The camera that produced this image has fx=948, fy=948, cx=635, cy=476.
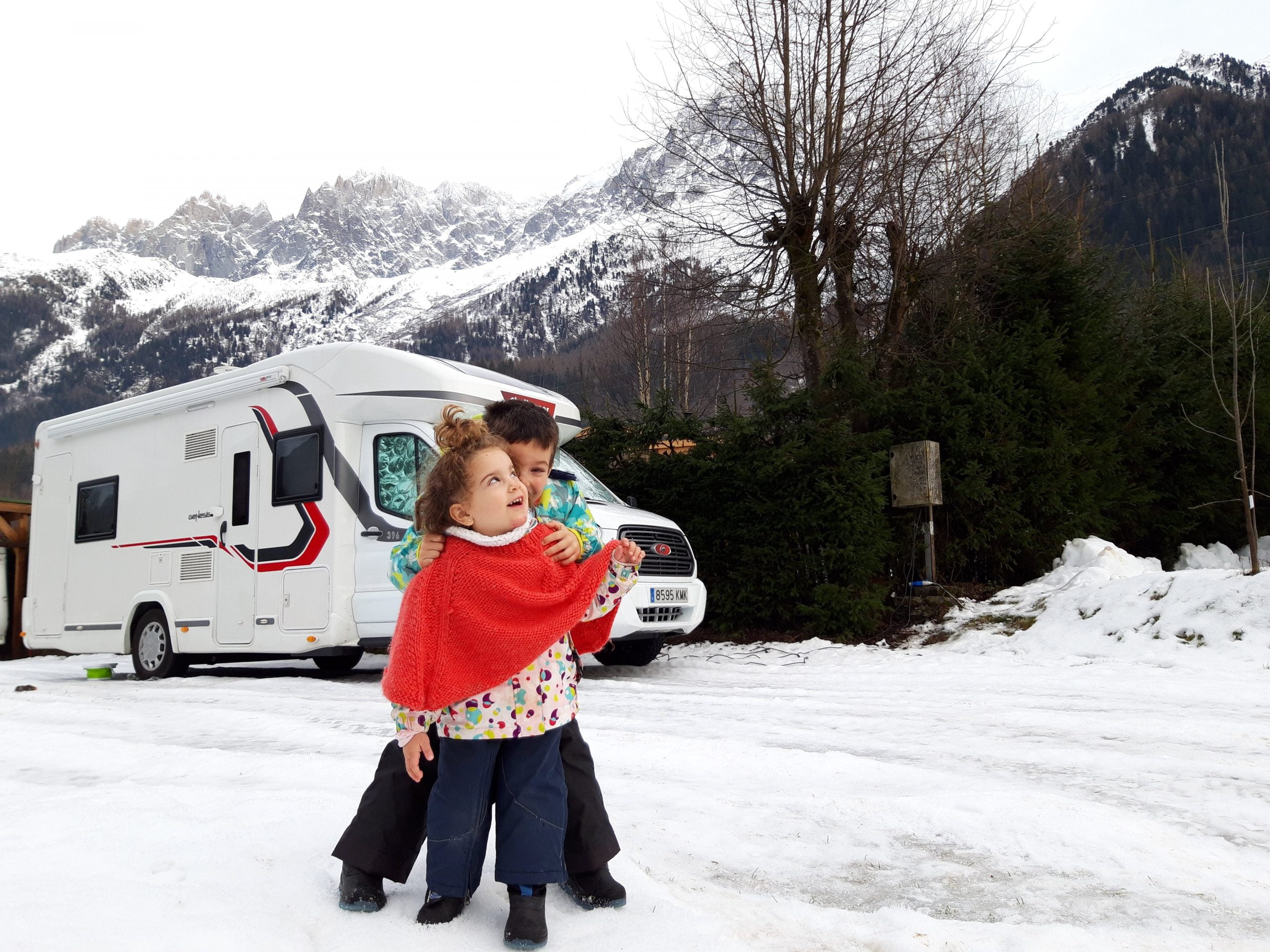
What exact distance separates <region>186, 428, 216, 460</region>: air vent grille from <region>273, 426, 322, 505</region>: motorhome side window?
909 millimetres

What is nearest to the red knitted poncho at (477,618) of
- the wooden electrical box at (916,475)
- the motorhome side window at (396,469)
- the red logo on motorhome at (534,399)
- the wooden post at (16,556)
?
the motorhome side window at (396,469)

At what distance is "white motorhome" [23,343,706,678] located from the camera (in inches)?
317

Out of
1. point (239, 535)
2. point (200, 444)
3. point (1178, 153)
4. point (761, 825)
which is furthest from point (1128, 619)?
point (1178, 153)

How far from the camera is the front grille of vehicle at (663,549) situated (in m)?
8.34

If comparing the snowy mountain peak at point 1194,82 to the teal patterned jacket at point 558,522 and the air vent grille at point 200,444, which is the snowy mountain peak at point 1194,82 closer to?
the air vent grille at point 200,444

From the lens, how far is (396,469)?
809 centimetres

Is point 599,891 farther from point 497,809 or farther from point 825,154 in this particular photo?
point 825,154

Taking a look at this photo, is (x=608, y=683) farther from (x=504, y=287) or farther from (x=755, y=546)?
(x=504, y=287)

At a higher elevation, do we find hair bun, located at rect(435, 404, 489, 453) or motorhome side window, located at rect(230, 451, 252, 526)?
motorhome side window, located at rect(230, 451, 252, 526)

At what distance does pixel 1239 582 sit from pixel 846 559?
3.48m

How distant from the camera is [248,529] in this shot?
8.63m

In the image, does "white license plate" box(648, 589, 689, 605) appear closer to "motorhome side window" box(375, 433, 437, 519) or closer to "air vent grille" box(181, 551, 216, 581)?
"motorhome side window" box(375, 433, 437, 519)

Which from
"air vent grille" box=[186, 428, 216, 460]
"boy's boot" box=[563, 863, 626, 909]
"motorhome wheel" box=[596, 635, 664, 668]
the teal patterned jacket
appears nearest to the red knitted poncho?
the teal patterned jacket

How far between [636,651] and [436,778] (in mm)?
6494
